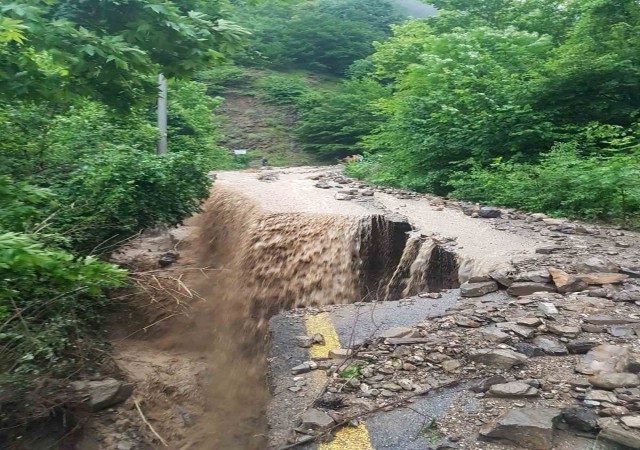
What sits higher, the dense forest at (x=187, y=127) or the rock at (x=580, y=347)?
the dense forest at (x=187, y=127)

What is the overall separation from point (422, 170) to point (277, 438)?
9494 millimetres

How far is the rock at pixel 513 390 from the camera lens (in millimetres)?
3340

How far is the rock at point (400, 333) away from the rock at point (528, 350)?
2.62ft

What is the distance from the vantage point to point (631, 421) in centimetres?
292

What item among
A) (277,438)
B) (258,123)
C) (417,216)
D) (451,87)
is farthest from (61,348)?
(258,123)

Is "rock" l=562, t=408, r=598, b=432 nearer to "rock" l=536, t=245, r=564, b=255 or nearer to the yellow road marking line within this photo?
the yellow road marking line

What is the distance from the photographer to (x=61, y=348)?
15.4ft

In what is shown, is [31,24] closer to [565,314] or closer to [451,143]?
[565,314]

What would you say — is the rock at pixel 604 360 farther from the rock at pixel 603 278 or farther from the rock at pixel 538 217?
the rock at pixel 538 217

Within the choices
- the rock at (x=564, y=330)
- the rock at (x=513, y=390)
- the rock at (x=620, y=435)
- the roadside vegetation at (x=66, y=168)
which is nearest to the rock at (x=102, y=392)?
the roadside vegetation at (x=66, y=168)

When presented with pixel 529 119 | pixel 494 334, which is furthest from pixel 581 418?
pixel 529 119

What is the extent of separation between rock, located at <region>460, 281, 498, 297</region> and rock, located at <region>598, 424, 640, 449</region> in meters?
2.41

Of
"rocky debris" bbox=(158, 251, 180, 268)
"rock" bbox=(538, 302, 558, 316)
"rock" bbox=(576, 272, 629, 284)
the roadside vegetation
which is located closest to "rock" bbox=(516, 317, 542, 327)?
"rock" bbox=(538, 302, 558, 316)

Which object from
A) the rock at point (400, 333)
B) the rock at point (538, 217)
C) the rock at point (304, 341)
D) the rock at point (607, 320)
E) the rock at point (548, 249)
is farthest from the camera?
the rock at point (538, 217)
